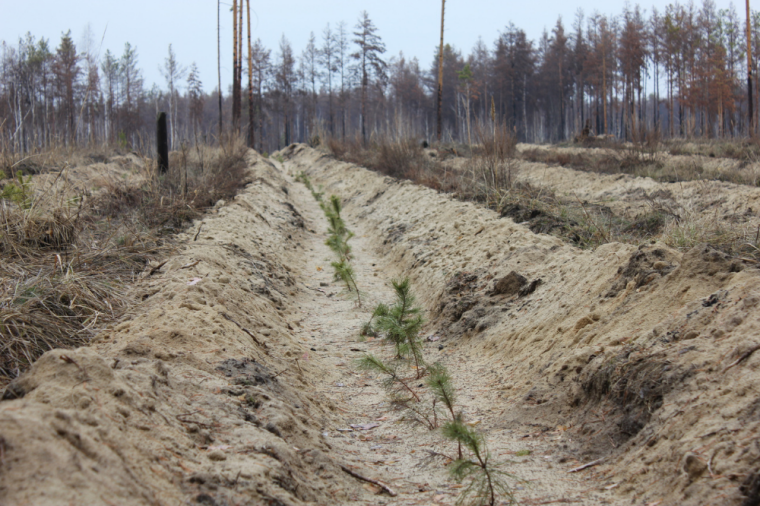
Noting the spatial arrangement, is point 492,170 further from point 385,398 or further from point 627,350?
point 627,350

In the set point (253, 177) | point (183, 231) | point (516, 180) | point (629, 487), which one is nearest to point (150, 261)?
point (183, 231)

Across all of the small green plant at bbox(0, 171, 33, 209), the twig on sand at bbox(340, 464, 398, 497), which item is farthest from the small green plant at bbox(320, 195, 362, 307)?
the twig on sand at bbox(340, 464, 398, 497)

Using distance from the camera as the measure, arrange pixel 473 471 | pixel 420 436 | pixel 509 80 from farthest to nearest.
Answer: pixel 509 80, pixel 420 436, pixel 473 471

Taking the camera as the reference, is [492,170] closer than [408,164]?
Yes

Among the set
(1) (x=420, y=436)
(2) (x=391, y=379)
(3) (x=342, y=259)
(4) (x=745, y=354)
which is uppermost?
(3) (x=342, y=259)

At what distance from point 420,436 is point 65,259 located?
306 cm

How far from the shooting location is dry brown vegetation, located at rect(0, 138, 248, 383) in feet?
9.45

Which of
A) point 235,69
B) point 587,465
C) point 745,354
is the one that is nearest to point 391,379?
point 587,465

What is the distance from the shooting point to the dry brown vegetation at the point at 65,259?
2881mm

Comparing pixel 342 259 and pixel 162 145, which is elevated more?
pixel 162 145

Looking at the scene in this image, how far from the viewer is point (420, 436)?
3.10 m

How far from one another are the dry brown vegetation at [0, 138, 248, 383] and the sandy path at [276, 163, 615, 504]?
169cm

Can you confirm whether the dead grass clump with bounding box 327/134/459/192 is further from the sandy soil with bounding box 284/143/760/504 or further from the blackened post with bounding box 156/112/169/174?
the blackened post with bounding box 156/112/169/174

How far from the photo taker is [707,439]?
6.87ft
